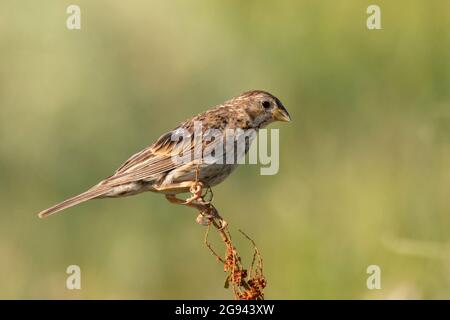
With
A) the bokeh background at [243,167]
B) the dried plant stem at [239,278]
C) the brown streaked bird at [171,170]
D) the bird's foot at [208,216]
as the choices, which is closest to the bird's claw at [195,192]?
the brown streaked bird at [171,170]

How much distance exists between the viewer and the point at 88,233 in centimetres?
819

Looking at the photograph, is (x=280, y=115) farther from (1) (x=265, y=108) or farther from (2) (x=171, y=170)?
(2) (x=171, y=170)

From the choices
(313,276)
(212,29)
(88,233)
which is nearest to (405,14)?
(212,29)

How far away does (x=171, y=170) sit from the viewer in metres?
6.43

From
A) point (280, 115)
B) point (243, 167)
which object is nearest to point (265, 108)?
point (280, 115)

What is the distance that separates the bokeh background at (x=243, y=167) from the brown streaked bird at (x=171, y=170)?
1.50 metres

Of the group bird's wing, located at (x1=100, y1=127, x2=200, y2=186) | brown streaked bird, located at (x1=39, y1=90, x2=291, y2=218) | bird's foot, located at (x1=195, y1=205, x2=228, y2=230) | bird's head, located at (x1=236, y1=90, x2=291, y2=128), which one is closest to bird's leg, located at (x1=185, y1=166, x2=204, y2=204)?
brown streaked bird, located at (x1=39, y1=90, x2=291, y2=218)

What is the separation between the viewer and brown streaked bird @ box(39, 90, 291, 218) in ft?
20.4

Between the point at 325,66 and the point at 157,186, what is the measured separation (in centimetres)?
258

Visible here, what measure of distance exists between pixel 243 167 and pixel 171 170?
80.8 inches

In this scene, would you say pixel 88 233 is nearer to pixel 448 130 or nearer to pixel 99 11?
pixel 99 11

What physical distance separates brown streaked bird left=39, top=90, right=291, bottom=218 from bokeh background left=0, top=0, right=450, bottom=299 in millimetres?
1504

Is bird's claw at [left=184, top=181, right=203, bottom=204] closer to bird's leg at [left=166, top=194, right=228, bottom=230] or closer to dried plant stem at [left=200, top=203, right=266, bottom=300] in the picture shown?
bird's leg at [left=166, top=194, right=228, bottom=230]
